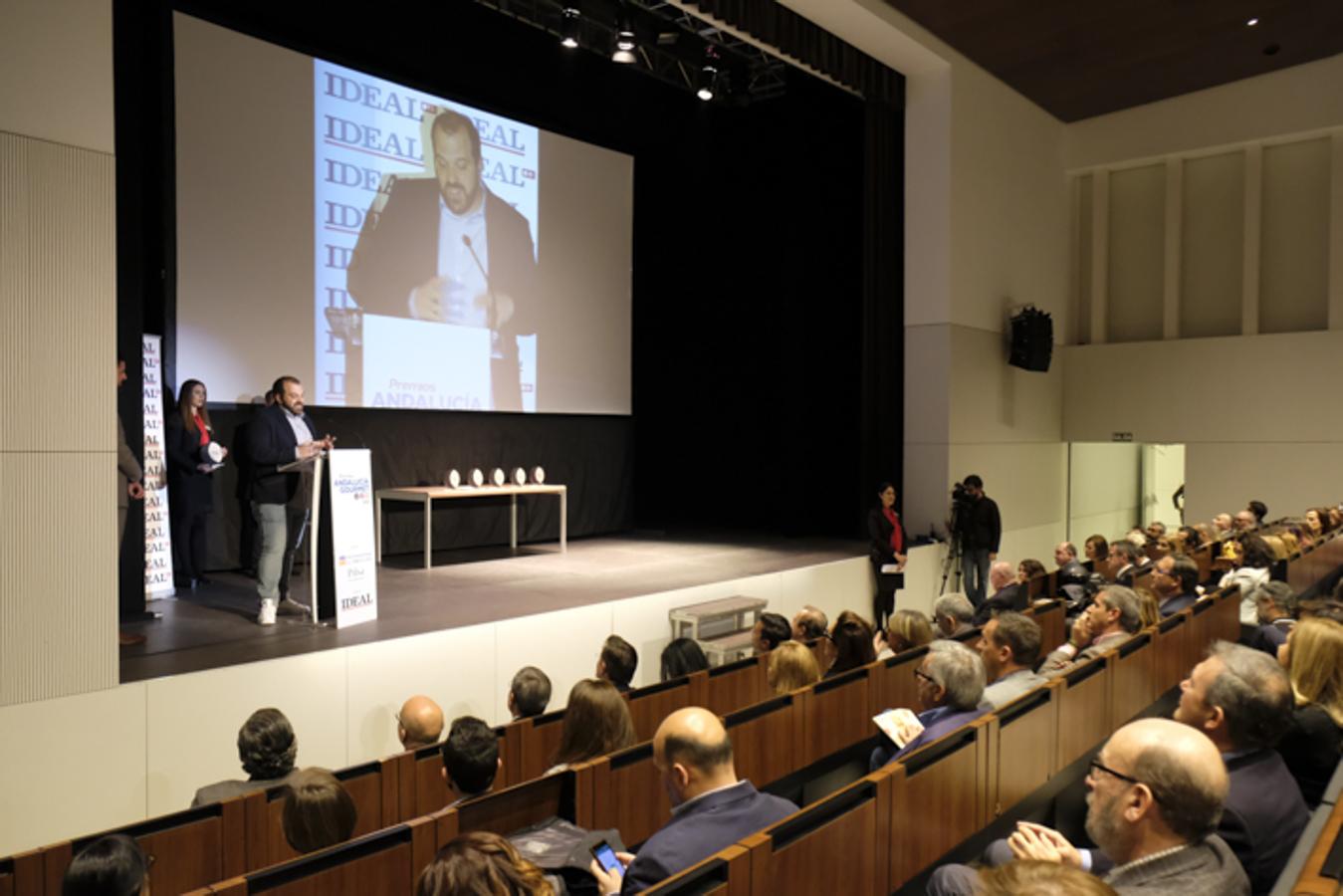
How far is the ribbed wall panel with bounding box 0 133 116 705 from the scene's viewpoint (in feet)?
12.0

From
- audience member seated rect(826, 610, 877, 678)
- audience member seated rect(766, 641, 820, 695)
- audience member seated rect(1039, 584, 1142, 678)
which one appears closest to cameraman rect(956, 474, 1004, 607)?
audience member seated rect(1039, 584, 1142, 678)

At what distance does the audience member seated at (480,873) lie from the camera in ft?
4.68

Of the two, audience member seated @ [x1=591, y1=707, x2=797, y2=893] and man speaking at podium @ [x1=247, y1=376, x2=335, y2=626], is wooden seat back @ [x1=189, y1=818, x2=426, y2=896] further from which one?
man speaking at podium @ [x1=247, y1=376, x2=335, y2=626]

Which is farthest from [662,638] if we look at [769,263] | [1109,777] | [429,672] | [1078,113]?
[1078,113]

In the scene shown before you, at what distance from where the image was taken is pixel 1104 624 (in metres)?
3.97

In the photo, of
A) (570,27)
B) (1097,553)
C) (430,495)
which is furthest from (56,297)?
(1097,553)

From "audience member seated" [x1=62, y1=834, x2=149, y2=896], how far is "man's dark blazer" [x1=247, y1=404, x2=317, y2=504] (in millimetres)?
3475

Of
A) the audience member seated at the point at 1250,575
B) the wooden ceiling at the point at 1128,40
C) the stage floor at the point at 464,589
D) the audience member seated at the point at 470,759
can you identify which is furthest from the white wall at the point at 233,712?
the wooden ceiling at the point at 1128,40

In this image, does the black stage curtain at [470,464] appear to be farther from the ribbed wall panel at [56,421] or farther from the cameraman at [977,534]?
the cameraman at [977,534]

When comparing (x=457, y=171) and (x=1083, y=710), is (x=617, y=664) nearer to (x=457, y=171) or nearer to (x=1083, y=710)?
(x=1083, y=710)

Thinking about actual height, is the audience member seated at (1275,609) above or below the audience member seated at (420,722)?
above

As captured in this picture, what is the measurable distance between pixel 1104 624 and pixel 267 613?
4178 millimetres

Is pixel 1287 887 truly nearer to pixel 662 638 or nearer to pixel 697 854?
pixel 697 854

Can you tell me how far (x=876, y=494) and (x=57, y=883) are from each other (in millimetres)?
7987
